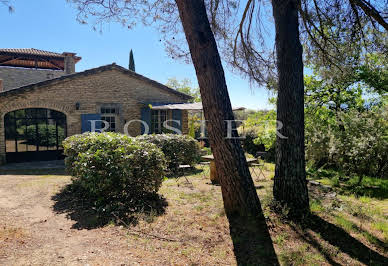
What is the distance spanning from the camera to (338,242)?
366 cm

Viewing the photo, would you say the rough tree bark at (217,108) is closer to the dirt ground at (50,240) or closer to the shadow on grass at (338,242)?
the shadow on grass at (338,242)

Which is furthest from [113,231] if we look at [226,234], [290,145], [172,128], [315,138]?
[172,128]

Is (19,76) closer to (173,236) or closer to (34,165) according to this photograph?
(34,165)

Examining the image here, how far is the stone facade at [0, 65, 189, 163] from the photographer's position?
10.9 metres

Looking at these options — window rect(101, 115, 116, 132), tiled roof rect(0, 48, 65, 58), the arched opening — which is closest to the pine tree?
tiled roof rect(0, 48, 65, 58)

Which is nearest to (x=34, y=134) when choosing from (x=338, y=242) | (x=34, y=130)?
(x=34, y=130)

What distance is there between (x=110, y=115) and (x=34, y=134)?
3356 mm

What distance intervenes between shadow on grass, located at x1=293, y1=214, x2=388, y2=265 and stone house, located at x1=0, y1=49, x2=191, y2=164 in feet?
34.5

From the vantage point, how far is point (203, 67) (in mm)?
4012

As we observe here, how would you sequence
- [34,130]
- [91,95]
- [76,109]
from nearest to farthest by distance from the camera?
[34,130], [76,109], [91,95]

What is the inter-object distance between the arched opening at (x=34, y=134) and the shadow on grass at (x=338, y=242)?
1058 cm

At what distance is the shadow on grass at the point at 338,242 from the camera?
3.30 m

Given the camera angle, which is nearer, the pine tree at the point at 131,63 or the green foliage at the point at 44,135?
the green foliage at the point at 44,135

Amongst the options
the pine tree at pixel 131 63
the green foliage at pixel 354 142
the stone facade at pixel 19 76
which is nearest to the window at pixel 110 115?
the stone facade at pixel 19 76
